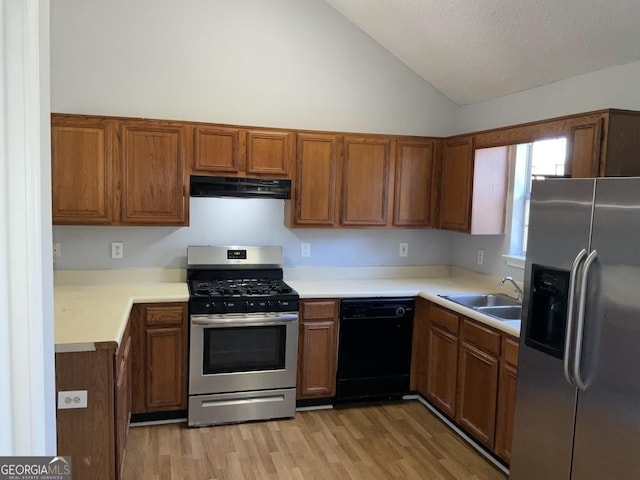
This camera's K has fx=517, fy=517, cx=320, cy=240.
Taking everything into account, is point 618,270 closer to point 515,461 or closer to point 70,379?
point 515,461

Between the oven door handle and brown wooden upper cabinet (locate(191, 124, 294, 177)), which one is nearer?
the oven door handle

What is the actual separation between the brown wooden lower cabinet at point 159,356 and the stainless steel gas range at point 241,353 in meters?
0.08

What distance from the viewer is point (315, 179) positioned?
392 cm

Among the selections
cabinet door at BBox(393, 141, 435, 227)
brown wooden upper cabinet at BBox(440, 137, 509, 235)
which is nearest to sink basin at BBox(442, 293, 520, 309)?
brown wooden upper cabinet at BBox(440, 137, 509, 235)

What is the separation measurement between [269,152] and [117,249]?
1.34 m

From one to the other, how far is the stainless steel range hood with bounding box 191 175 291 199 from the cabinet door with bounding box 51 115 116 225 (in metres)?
0.57

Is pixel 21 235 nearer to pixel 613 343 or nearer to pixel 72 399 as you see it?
pixel 72 399

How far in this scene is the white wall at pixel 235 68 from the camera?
12.0 feet

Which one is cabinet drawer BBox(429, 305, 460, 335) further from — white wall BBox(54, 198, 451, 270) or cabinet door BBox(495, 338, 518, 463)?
white wall BBox(54, 198, 451, 270)

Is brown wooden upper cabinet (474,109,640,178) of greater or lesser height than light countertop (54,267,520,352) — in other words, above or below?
above

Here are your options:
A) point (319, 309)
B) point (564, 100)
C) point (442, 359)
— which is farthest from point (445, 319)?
point (564, 100)

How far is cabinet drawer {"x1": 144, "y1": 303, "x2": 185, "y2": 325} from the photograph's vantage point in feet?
11.1

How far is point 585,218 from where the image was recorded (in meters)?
2.24

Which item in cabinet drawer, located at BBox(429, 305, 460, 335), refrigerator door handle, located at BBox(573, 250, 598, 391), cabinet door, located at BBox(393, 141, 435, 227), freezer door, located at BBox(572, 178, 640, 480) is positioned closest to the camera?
freezer door, located at BBox(572, 178, 640, 480)
